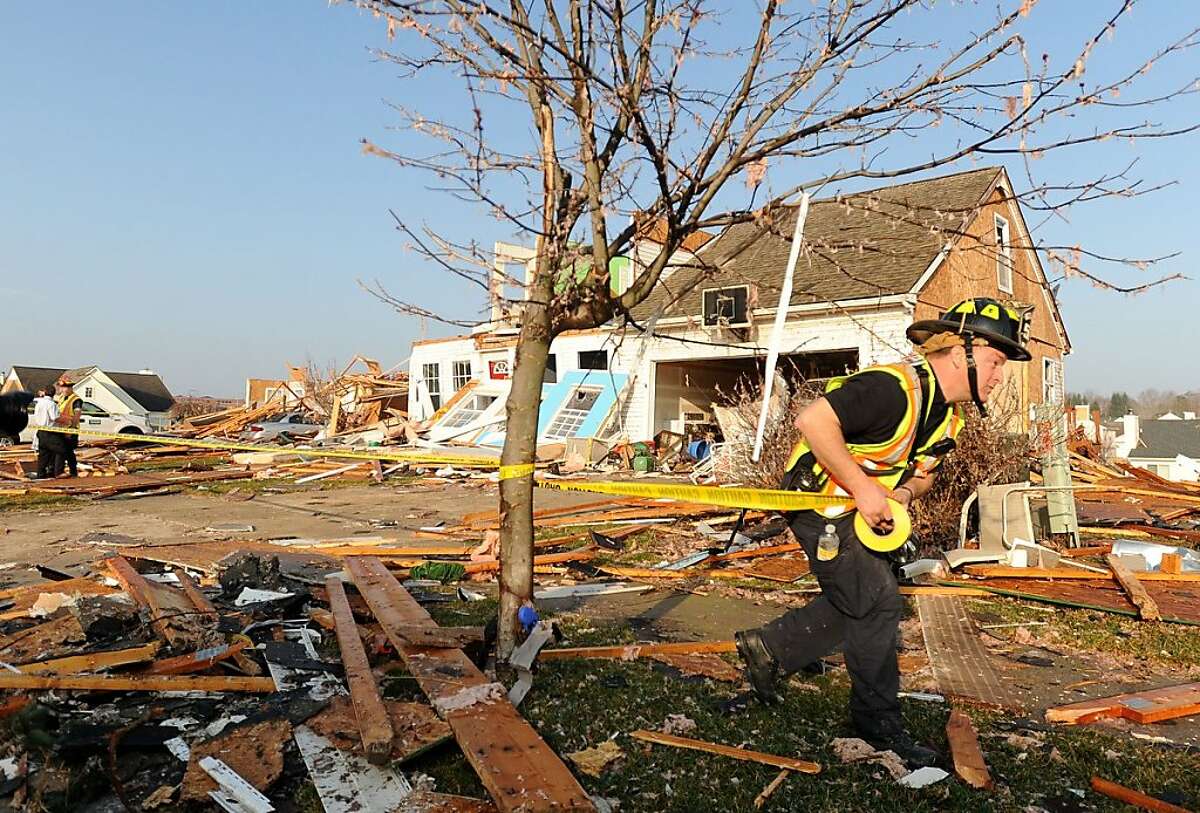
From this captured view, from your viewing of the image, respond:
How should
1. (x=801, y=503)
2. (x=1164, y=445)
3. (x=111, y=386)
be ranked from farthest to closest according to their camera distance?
(x=111, y=386)
(x=1164, y=445)
(x=801, y=503)

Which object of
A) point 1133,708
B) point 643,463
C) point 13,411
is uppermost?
point 13,411

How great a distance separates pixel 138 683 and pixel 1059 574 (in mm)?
6732

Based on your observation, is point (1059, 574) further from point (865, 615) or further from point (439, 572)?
point (439, 572)

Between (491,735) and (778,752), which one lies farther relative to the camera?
(778,752)

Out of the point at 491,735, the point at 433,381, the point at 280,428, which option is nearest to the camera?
the point at 491,735

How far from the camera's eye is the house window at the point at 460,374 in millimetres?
25984

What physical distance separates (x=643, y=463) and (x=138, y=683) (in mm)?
15072

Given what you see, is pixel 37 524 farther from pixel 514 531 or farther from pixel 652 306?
pixel 652 306

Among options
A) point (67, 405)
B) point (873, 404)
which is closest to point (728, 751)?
point (873, 404)

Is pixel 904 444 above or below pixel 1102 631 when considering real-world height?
above

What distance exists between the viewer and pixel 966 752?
329cm

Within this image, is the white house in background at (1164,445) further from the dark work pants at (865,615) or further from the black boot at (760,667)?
the dark work pants at (865,615)

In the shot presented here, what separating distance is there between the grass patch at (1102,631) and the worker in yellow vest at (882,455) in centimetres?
261

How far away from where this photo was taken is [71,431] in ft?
45.3
